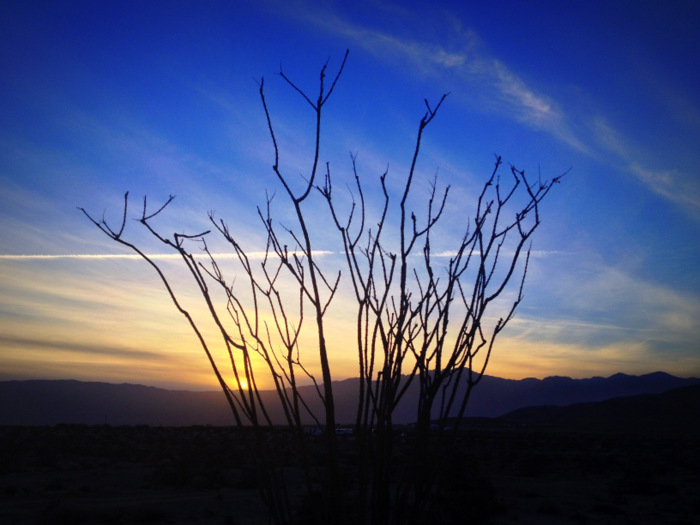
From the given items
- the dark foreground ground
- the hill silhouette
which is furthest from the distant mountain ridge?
the dark foreground ground

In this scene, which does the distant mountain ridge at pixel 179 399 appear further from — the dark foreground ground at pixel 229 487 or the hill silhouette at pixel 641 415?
the dark foreground ground at pixel 229 487

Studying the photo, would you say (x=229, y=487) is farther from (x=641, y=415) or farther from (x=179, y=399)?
(x=179, y=399)

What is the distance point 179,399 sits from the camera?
414ft

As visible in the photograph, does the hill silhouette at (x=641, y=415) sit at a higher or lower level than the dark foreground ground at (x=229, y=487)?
higher

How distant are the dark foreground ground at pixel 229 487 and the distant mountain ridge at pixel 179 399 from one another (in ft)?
168

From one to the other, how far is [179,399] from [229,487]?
118 m

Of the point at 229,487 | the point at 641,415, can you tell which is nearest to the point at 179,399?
the point at 641,415

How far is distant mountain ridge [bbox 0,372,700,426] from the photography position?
9988cm

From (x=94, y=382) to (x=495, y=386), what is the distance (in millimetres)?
116471

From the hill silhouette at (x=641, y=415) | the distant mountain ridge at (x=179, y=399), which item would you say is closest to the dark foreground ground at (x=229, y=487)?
the hill silhouette at (x=641, y=415)

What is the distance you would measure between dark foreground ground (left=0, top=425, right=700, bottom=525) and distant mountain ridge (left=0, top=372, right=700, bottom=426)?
51.2 meters

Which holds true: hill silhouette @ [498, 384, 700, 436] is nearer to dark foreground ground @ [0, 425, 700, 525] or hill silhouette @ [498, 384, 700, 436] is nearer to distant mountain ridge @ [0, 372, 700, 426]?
distant mountain ridge @ [0, 372, 700, 426]

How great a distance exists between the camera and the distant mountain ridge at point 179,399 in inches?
3932

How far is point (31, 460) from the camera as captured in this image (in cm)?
2291
